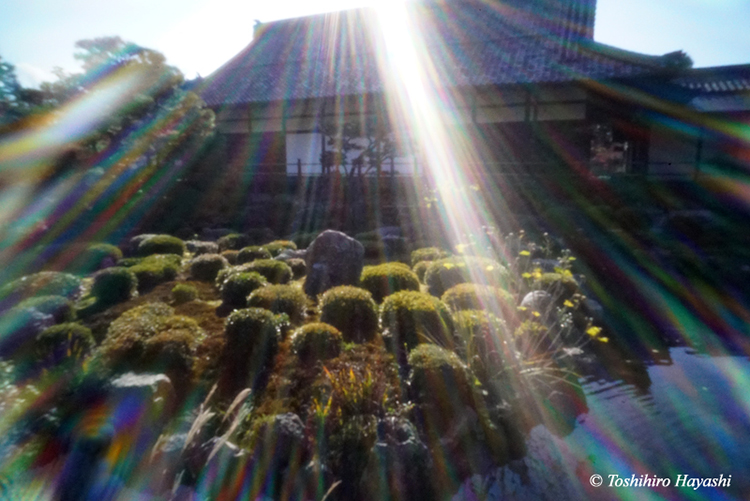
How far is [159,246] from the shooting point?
9.14m

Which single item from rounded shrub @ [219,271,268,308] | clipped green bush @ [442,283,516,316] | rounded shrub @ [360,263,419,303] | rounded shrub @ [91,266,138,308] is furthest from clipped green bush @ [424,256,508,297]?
rounded shrub @ [91,266,138,308]

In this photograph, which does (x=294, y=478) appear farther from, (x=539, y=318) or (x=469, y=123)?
(x=469, y=123)

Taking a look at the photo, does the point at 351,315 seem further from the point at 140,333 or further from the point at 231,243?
the point at 231,243

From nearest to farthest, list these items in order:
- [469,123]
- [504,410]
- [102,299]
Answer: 1. [504,410]
2. [102,299]
3. [469,123]

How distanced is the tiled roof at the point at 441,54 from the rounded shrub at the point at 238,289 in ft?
30.5

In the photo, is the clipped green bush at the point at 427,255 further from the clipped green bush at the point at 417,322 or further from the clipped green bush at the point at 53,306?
the clipped green bush at the point at 53,306

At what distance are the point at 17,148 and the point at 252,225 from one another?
19.1ft

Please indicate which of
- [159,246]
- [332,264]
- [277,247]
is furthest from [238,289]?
[159,246]

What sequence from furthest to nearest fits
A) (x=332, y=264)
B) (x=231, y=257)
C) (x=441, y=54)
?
(x=441, y=54), (x=231, y=257), (x=332, y=264)

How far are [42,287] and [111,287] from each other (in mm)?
809

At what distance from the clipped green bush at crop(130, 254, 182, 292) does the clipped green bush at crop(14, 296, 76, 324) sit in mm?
1489

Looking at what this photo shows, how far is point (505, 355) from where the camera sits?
15.8 ft

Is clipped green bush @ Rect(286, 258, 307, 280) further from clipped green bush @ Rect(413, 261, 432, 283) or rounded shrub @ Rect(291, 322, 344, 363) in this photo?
rounded shrub @ Rect(291, 322, 344, 363)

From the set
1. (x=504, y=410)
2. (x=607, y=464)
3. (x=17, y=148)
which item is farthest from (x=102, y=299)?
(x=607, y=464)
